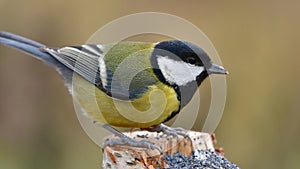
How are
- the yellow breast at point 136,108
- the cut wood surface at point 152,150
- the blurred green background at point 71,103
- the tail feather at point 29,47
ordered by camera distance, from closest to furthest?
the cut wood surface at point 152,150, the yellow breast at point 136,108, the tail feather at point 29,47, the blurred green background at point 71,103

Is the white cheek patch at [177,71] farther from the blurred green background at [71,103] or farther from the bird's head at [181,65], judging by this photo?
the blurred green background at [71,103]

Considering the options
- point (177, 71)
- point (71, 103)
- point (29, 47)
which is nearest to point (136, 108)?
point (177, 71)

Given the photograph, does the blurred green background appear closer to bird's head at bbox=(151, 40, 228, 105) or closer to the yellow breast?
the yellow breast

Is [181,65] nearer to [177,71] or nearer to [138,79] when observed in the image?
[177,71]

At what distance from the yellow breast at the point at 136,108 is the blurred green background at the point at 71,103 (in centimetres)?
138

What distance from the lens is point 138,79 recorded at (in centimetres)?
239

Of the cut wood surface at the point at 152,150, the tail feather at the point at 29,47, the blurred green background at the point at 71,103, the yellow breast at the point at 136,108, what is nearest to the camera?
the cut wood surface at the point at 152,150

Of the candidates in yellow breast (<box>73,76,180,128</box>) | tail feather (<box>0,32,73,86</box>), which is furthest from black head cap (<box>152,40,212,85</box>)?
tail feather (<box>0,32,73,86</box>)

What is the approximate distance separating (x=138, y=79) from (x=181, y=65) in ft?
0.59

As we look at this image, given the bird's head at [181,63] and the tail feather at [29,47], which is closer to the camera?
the bird's head at [181,63]

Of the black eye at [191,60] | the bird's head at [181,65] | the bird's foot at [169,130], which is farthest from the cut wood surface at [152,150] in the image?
the black eye at [191,60]

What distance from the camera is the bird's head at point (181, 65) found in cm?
233

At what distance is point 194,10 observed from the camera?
4590 mm

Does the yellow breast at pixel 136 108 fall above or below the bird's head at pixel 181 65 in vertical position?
below
